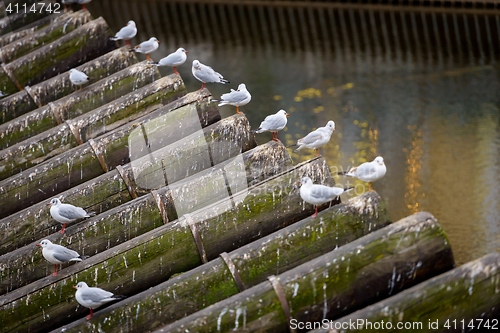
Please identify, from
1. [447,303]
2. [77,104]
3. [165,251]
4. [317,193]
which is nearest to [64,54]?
[77,104]

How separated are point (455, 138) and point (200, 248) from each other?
1069cm

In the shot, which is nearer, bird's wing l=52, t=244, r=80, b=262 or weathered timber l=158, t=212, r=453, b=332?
weathered timber l=158, t=212, r=453, b=332

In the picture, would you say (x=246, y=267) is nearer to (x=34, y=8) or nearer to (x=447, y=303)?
(x=447, y=303)

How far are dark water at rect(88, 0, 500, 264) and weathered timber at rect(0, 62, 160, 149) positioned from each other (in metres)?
5.50

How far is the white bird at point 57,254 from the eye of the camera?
8500 millimetres

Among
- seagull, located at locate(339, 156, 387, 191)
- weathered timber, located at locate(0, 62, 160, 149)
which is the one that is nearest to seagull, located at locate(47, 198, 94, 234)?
seagull, located at locate(339, 156, 387, 191)

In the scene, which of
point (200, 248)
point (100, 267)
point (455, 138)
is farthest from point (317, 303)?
point (455, 138)

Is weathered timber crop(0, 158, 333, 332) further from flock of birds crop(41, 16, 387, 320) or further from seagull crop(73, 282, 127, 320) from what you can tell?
seagull crop(73, 282, 127, 320)

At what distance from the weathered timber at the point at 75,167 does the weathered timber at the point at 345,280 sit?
12.5ft

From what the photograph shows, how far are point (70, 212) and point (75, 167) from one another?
1696 mm

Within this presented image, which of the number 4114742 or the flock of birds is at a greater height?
the number 4114742

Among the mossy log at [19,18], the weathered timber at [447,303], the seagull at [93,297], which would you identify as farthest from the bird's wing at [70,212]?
the mossy log at [19,18]

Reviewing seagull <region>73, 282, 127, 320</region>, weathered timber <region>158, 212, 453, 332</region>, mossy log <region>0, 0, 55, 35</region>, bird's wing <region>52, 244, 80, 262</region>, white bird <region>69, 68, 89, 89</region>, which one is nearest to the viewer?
weathered timber <region>158, 212, 453, 332</region>

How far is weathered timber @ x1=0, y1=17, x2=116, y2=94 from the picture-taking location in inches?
577
